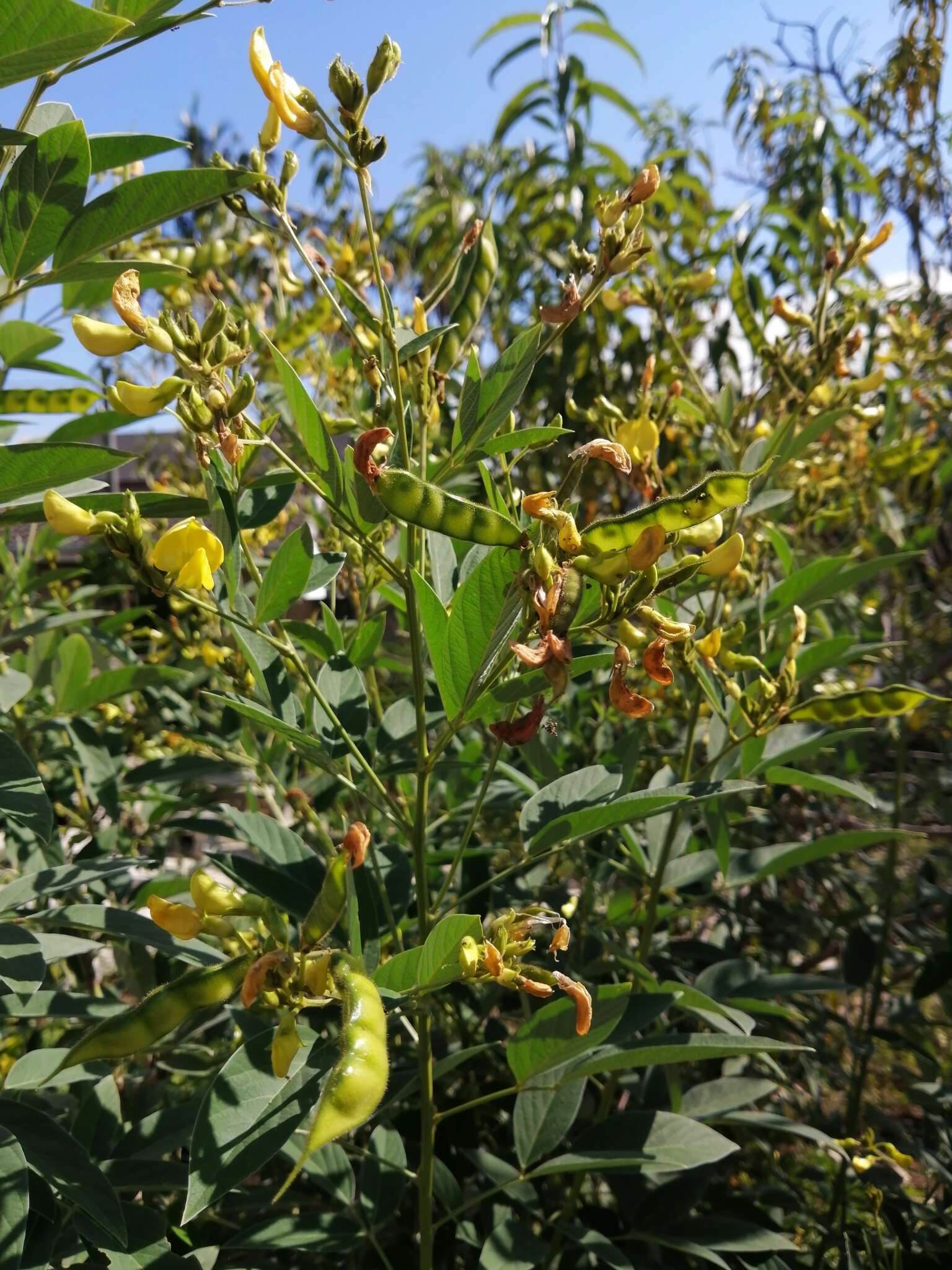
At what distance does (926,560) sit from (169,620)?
1.67 m

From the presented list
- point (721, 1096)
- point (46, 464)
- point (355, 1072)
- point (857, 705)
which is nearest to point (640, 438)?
point (857, 705)

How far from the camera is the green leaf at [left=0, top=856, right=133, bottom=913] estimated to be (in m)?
0.73

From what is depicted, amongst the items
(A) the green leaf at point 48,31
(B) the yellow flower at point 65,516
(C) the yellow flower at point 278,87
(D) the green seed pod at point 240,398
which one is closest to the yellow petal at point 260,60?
(C) the yellow flower at point 278,87

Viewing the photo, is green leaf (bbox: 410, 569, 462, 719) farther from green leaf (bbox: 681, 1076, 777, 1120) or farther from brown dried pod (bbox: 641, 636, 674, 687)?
green leaf (bbox: 681, 1076, 777, 1120)

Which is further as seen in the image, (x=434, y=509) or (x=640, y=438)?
(x=640, y=438)

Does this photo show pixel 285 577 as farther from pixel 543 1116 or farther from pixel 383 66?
pixel 543 1116

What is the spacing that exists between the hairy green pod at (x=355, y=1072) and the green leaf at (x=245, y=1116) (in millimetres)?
83

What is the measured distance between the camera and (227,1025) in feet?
4.51

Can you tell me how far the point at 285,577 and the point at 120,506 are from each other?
0.52ft

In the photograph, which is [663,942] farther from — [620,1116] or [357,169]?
[357,169]

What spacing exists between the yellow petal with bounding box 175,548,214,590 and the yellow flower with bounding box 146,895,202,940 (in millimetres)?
207

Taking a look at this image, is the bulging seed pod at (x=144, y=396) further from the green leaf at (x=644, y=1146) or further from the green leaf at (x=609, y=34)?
the green leaf at (x=609, y=34)

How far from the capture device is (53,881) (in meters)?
0.77

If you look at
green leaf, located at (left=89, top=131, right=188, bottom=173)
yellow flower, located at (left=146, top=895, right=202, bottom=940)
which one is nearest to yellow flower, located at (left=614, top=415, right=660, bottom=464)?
green leaf, located at (left=89, top=131, right=188, bottom=173)
